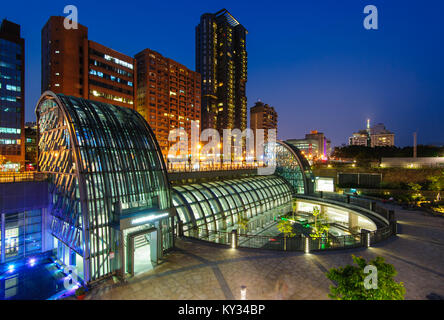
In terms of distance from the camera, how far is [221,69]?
178 metres

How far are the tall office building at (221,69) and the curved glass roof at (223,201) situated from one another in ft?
436

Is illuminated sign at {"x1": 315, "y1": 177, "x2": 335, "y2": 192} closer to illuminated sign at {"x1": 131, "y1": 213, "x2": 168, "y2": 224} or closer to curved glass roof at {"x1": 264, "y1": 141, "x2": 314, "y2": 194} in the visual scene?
curved glass roof at {"x1": 264, "y1": 141, "x2": 314, "y2": 194}

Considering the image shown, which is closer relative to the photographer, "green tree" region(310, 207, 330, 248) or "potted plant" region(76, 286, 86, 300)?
"potted plant" region(76, 286, 86, 300)

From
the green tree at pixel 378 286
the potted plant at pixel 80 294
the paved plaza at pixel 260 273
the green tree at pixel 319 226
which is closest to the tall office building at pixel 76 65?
the potted plant at pixel 80 294

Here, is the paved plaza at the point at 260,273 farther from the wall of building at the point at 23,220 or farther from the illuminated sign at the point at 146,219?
the wall of building at the point at 23,220

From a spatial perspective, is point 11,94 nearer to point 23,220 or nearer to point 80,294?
point 23,220

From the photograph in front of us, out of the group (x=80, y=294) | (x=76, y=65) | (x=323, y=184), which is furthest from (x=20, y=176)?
(x=76, y=65)

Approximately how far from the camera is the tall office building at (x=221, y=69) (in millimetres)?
167750

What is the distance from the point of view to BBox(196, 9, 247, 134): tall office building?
168 metres

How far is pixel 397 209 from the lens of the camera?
34031 millimetres

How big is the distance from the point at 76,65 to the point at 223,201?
84859 mm

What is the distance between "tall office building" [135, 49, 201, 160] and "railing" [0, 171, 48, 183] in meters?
88.1

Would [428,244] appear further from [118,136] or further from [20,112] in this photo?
[20,112]

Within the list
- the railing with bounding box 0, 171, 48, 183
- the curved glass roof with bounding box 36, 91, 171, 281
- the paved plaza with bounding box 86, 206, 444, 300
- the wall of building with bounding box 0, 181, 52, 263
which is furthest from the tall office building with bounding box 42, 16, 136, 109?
the paved plaza with bounding box 86, 206, 444, 300
